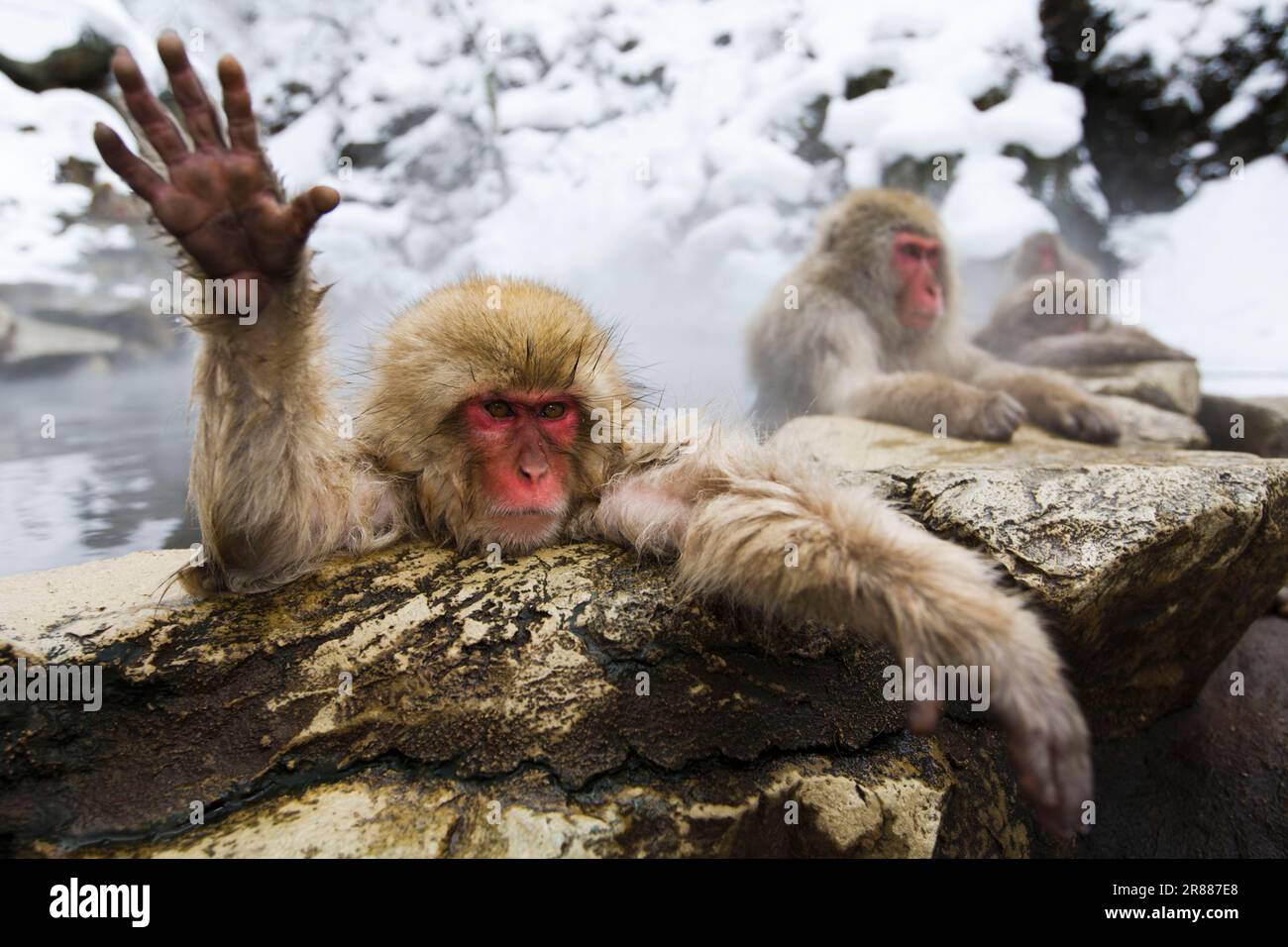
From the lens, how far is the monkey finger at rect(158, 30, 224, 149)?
1.64 meters

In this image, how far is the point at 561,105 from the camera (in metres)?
7.63

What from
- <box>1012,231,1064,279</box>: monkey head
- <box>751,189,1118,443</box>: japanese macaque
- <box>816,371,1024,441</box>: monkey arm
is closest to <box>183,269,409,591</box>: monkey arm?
<box>816,371,1024,441</box>: monkey arm

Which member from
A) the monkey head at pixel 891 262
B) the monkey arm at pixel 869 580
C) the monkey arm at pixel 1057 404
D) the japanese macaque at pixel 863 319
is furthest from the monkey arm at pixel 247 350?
the monkey head at pixel 891 262

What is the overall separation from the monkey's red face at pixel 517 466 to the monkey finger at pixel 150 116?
95 centimetres

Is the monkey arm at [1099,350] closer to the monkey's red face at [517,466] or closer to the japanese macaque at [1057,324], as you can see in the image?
the japanese macaque at [1057,324]

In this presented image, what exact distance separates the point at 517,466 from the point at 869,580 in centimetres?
104

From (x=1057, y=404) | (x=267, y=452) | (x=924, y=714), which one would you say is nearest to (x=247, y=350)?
(x=267, y=452)

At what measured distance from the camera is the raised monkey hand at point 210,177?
1.67 m

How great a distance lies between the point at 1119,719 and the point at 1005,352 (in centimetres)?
561

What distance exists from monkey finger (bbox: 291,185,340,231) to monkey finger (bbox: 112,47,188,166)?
0.25 meters

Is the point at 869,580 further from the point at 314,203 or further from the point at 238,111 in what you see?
the point at 238,111

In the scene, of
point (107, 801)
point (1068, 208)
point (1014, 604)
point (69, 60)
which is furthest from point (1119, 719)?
point (1068, 208)

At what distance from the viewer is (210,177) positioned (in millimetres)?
1720
